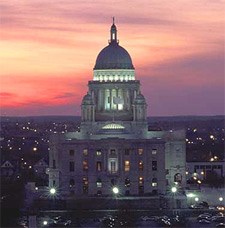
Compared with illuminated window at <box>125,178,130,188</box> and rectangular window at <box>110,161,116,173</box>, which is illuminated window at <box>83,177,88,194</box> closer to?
rectangular window at <box>110,161,116,173</box>

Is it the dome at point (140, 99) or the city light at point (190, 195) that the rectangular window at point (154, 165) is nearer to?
the city light at point (190, 195)

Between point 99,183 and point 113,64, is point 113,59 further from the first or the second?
point 99,183

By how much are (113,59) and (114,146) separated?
791 centimetres

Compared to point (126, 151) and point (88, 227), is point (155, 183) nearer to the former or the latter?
point (126, 151)

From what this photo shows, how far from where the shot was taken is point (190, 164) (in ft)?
334

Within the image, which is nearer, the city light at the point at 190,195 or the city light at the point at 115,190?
the city light at the point at 190,195

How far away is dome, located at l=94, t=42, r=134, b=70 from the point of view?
9300 centimetres

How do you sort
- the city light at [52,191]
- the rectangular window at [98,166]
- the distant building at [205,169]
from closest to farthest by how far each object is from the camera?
the city light at [52,191] < the rectangular window at [98,166] < the distant building at [205,169]

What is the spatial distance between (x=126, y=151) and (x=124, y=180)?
1.98 m

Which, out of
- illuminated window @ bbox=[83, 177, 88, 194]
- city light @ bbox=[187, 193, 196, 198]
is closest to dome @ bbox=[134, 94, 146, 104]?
illuminated window @ bbox=[83, 177, 88, 194]

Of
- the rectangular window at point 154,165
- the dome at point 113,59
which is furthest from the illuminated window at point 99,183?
the dome at point 113,59

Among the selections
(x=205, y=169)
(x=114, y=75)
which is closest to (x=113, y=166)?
(x=114, y=75)

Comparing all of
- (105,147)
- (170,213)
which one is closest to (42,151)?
(105,147)

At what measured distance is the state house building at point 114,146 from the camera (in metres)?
87.2
